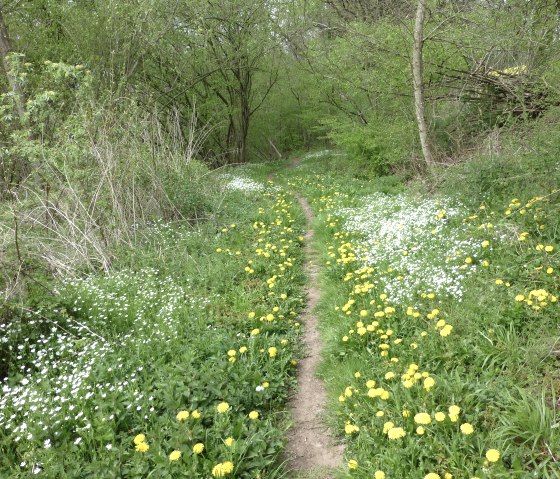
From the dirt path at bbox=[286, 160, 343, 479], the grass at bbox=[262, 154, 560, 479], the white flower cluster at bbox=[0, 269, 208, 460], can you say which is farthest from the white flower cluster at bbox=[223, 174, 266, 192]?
the dirt path at bbox=[286, 160, 343, 479]

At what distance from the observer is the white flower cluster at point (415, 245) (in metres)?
4.55

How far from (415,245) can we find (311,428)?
3193 mm

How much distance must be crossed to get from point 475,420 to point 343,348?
152cm

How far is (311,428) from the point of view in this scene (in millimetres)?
3400

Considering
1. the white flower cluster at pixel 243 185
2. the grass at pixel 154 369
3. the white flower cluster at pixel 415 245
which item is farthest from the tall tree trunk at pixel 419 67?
the white flower cluster at pixel 243 185

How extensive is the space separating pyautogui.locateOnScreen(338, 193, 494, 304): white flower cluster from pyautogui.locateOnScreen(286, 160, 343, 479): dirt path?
110 centimetres

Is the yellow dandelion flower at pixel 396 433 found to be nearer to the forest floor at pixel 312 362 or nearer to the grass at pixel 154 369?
the forest floor at pixel 312 362

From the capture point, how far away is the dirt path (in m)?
3.03

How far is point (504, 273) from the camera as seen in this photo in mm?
4289

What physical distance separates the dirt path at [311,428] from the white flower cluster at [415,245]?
1.10 metres

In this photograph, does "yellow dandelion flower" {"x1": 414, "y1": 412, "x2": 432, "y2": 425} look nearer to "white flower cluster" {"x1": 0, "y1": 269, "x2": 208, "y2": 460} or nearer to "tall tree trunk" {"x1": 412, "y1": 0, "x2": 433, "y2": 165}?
"white flower cluster" {"x1": 0, "y1": 269, "x2": 208, "y2": 460}

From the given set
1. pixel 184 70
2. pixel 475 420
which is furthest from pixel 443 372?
pixel 184 70

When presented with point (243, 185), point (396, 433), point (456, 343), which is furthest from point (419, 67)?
point (396, 433)

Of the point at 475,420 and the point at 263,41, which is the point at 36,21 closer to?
the point at 263,41
